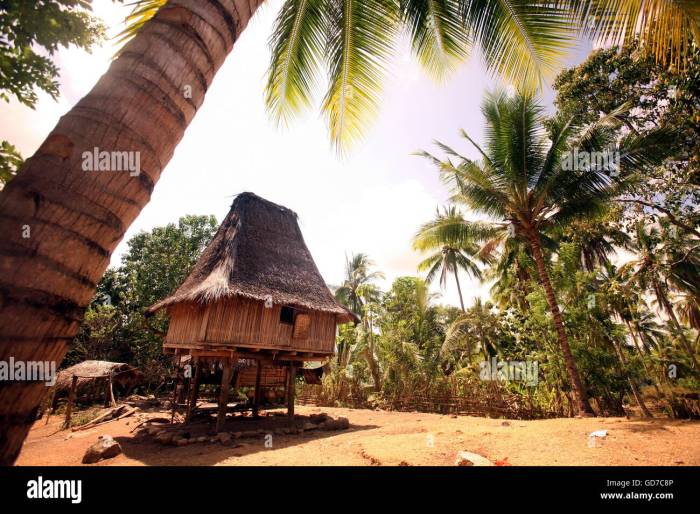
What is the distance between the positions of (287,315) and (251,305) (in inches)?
62.9

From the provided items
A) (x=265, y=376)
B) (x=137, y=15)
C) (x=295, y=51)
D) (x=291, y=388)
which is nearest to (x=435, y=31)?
(x=295, y=51)

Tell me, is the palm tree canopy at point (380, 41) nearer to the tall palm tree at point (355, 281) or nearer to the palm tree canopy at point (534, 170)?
the palm tree canopy at point (534, 170)

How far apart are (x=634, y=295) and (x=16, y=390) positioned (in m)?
15.4

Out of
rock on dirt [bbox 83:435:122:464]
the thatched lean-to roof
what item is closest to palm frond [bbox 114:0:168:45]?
rock on dirt [bbox 83:435:122:464]

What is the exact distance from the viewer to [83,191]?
125 cm

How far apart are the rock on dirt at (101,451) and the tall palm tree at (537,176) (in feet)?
40.2

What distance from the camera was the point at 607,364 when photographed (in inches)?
416

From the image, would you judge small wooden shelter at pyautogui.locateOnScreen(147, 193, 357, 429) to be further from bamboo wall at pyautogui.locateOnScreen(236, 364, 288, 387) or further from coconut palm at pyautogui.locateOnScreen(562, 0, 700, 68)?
coconut palm at pyautogui.locateOnScreen(562, 0, 700, 68)

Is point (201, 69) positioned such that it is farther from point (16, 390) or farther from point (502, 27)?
point (502, 27)

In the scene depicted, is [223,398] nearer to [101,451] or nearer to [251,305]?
[251,305]

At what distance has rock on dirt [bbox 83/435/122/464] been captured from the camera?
7.95 metres

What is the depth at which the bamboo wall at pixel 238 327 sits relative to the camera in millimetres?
10031

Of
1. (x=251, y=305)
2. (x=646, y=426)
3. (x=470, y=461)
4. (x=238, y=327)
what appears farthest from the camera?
(x=251, y=305)

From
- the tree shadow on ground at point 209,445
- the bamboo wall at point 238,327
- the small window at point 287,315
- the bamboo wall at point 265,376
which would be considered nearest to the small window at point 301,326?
the bamboo wall at point 238,327
